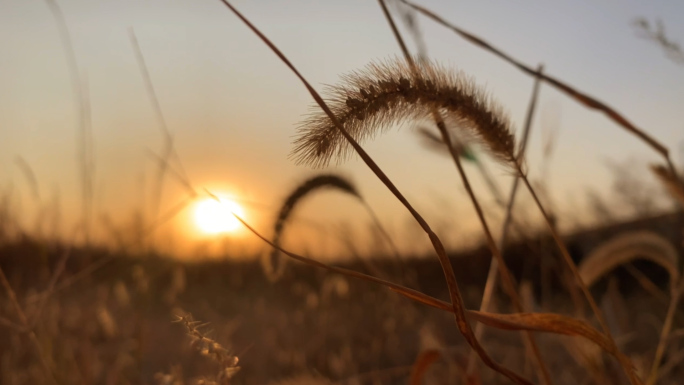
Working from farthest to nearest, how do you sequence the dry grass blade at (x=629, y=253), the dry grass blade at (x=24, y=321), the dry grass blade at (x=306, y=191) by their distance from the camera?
the dry grass blade at (x=629, y=253), the dry grass blade at (x=306, y=191), the dry grass blade at (x=24, y=321)

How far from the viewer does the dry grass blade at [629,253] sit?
1418 millimetres

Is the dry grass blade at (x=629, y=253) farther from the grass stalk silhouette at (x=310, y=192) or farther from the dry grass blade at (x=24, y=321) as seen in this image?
the dry grass blade at (x=24, y=321)

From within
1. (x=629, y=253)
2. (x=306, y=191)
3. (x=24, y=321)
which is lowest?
(x=24, y=321)

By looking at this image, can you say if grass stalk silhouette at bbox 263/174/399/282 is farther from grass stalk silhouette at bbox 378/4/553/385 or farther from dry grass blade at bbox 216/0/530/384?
dry grass blade at bbox 216/0/530/384

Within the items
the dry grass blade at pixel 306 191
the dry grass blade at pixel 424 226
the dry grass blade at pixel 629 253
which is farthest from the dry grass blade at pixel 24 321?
the dry grass blade at pixel 629 253

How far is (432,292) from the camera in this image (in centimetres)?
484

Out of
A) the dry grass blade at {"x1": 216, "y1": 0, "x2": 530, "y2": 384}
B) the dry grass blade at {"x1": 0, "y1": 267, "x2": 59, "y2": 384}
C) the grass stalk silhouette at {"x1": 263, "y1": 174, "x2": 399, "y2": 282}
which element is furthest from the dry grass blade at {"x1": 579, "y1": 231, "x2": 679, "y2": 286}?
the dry grass blade at {"x1": 0, "y1": 267, "x2": 59, "y2": 384}

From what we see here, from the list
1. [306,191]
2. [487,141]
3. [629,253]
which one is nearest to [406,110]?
[487,141]

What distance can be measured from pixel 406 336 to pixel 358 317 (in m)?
0.42

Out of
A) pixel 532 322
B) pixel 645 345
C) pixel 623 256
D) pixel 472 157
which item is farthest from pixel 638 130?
pixel 645 345

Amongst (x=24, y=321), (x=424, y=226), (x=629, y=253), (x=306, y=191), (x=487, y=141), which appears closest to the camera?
(x=424, y=226)

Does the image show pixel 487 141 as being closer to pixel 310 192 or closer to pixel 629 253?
pixel 310 192

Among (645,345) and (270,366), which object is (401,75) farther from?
(645,345)

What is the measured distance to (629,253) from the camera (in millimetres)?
1448
